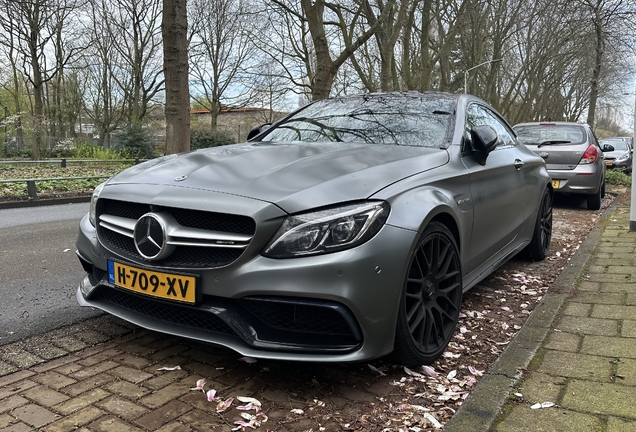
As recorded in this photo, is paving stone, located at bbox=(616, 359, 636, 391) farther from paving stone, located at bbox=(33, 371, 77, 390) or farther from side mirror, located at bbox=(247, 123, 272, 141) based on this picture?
side mirror, located at bbox=(247, 123, 272, 141)

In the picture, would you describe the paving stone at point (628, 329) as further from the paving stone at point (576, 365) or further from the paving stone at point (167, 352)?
the paving stone at point (167, 352)

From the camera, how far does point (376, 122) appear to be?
3707mm

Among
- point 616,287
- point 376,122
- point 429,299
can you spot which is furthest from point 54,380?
point 616,287

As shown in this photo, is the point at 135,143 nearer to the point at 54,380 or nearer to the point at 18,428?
the point at 54,380

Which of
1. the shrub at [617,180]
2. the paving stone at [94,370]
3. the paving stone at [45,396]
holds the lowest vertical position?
the paving stone at [45,396]

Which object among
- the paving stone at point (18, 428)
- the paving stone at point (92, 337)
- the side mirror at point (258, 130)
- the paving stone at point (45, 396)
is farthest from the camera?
the side mirror at point (258, 130)

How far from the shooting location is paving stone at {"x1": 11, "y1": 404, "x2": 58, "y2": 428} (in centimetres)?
219

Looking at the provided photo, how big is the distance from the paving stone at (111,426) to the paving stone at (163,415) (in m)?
0.04

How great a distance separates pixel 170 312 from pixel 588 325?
8.56ft

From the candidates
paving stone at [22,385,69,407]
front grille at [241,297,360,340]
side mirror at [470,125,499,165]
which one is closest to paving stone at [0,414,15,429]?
paving stone at [22,385,69,407]

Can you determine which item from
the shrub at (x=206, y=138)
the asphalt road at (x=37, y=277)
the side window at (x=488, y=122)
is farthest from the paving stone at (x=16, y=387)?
the shrub at (x=206, y=138)

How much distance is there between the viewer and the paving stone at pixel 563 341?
120 inches

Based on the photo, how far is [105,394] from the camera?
2434 mm

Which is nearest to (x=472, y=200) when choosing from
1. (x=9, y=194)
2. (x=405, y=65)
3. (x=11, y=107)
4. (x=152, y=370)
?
(x=152, y=370)
